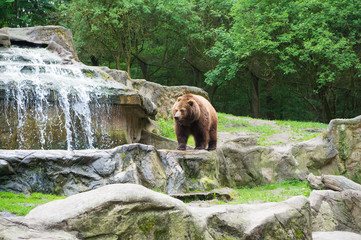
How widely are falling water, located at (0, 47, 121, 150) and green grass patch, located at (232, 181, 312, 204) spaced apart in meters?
4.28

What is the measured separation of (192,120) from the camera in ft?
31.8

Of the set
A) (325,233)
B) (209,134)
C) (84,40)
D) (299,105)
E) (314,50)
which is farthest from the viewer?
(299,105)

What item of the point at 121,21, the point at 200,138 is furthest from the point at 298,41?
the point at 200,138

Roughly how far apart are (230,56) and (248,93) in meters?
9.43

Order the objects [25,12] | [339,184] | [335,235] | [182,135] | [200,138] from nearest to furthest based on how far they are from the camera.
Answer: [335,235]
[339,184]
[182,135]
[200,138]
[25,12]

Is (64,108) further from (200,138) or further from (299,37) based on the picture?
(299,37)

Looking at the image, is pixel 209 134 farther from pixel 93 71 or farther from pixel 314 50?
pixel 314 50

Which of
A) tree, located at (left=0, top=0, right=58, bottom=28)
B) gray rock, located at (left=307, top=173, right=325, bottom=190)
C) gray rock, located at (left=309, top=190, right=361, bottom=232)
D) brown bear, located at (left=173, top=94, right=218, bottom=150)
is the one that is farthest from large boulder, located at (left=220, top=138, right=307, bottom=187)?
tree, located at (left=0, top=0, right=58, bottom=28)

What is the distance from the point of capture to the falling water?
9766mm

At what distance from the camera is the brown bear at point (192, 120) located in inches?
373

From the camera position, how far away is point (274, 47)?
21078mm

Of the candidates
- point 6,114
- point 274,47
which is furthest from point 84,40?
point 6,114

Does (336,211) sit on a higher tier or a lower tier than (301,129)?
lower

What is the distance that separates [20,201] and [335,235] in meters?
5.17
